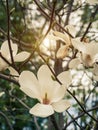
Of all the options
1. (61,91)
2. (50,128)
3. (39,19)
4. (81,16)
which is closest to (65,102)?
(61,91)

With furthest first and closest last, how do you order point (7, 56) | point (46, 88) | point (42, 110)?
point (7, 56) < point (46, 88) < point (42, 110)

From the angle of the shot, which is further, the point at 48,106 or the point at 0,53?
the point at 0,53

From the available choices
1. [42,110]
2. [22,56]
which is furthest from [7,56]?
[42,110]

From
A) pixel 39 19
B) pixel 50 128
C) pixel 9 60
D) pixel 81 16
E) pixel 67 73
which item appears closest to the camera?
pixel 67 73

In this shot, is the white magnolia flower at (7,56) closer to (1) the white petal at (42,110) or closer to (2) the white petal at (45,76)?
(2) the white petal at (45,76)

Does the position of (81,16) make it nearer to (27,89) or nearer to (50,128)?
(50,128)

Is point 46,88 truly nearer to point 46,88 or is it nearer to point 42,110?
point 46,88

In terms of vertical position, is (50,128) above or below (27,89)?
below

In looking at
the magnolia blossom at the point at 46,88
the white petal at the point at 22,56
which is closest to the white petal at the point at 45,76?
the magnolia blossom at the point at 46,88
